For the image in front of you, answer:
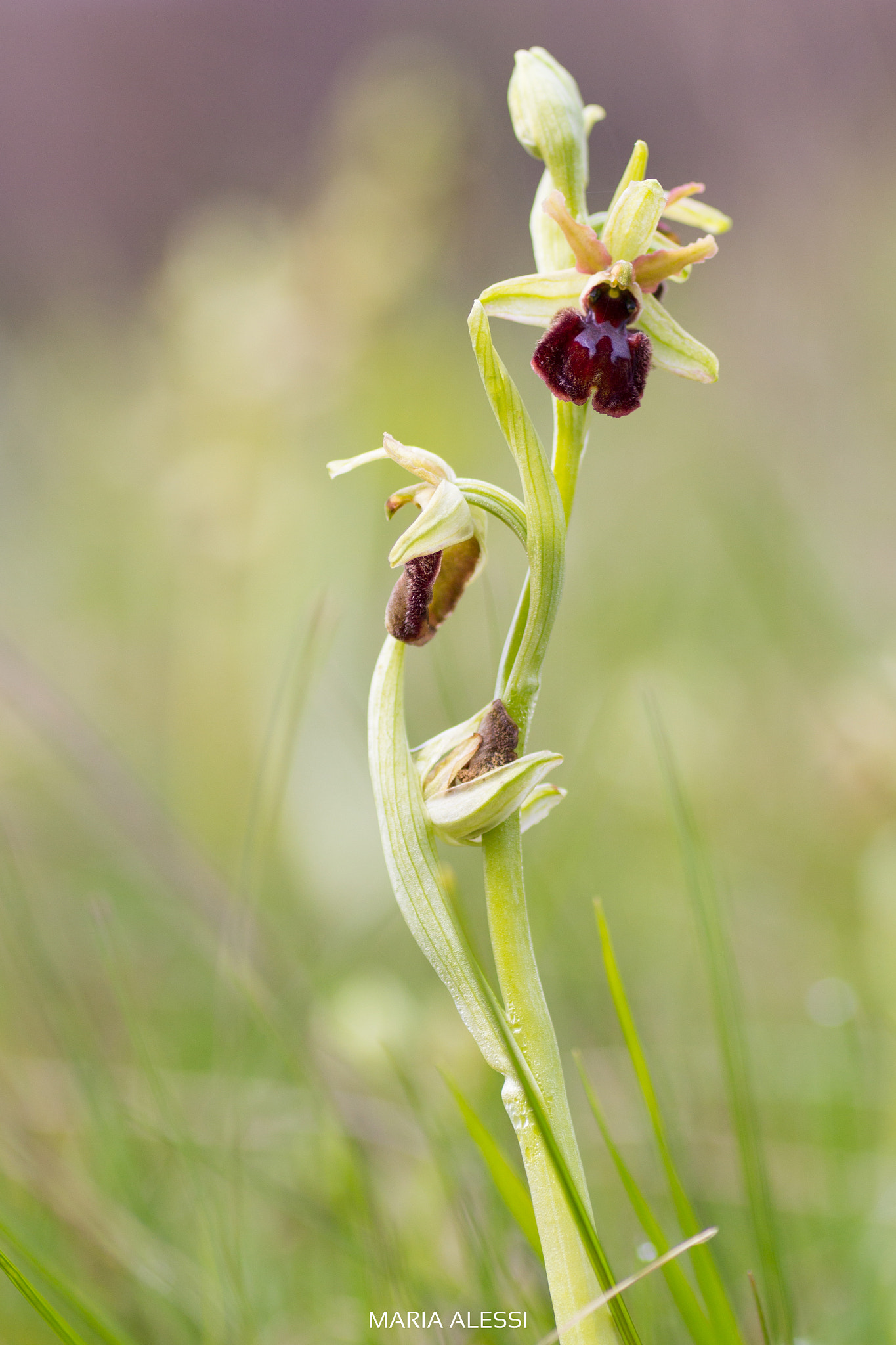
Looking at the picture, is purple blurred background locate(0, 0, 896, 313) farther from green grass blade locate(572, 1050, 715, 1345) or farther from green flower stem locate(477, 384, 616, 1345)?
green grass blade locate(572, 1050, 715, 1345)

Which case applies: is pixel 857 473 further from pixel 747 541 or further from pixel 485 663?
pixel 485 663

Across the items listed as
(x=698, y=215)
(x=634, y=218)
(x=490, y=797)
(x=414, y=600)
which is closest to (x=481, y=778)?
(x=490, y=797)

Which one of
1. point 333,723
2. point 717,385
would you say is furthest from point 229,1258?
point 717,385

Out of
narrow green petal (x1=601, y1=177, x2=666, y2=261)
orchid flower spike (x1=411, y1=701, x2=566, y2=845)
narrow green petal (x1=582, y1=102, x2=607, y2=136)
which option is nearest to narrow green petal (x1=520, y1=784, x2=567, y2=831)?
orchid flower spike (x1=411, y1=701, x2=566, y2=845)

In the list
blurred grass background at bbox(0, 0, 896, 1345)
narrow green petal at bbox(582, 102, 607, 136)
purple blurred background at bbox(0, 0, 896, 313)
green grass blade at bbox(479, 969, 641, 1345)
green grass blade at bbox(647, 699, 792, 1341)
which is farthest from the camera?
purple blurred background at bbox(0, 0, 896, 313)

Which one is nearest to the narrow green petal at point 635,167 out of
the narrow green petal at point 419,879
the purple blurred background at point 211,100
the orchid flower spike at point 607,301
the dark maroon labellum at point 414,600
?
the orchid flower spike at point 607,301

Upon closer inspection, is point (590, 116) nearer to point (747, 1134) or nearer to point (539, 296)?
point (539, 296)
